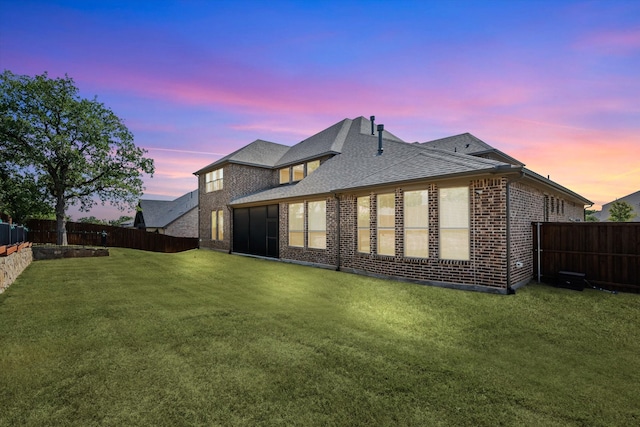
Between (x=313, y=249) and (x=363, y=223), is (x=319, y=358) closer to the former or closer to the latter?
(x=363, y=223)

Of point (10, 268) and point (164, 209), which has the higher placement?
point (164, 209)

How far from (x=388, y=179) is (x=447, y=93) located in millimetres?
5127

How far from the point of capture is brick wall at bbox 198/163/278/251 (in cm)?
2137

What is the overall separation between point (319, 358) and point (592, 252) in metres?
9.61

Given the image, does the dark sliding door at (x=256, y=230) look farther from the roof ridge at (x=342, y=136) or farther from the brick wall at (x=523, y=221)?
the brick wall at (x=523, y=221)

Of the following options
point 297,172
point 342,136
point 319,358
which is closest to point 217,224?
point 297,172

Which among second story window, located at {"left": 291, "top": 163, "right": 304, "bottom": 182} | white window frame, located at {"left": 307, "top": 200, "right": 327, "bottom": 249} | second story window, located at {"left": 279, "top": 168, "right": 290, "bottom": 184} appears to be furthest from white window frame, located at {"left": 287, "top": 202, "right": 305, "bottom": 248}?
second story window, located at {"left": 279, "top": 168, "right": 290, "bottom": 184}

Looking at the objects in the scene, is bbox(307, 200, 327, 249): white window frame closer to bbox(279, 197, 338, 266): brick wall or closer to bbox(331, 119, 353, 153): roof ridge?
bbox(279, 197, 338, 266): brick wall

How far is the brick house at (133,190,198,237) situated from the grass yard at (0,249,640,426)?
31138 millimetres

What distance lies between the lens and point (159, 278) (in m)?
11.1

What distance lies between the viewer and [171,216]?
41.1m

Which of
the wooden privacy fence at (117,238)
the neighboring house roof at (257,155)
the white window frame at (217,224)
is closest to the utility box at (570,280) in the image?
the neighboring house roof at (257,155)

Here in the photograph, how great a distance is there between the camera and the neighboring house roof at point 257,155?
21969 mm

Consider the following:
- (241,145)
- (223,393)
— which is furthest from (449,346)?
(241,145)
